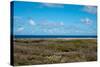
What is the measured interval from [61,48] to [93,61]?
1.70 ft

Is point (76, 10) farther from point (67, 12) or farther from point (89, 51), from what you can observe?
point (89, 51)

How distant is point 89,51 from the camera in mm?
2836

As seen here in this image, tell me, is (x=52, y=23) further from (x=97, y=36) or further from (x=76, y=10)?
(x=97, y=36)

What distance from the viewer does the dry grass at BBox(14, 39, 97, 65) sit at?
8.25ft

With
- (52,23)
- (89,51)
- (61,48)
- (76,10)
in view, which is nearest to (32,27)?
(52,23)

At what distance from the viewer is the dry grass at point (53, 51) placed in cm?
252

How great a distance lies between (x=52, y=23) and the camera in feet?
8.63

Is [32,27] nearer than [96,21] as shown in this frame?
Yes

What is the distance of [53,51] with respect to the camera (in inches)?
105

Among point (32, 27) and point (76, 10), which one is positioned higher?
point (76, 10)
